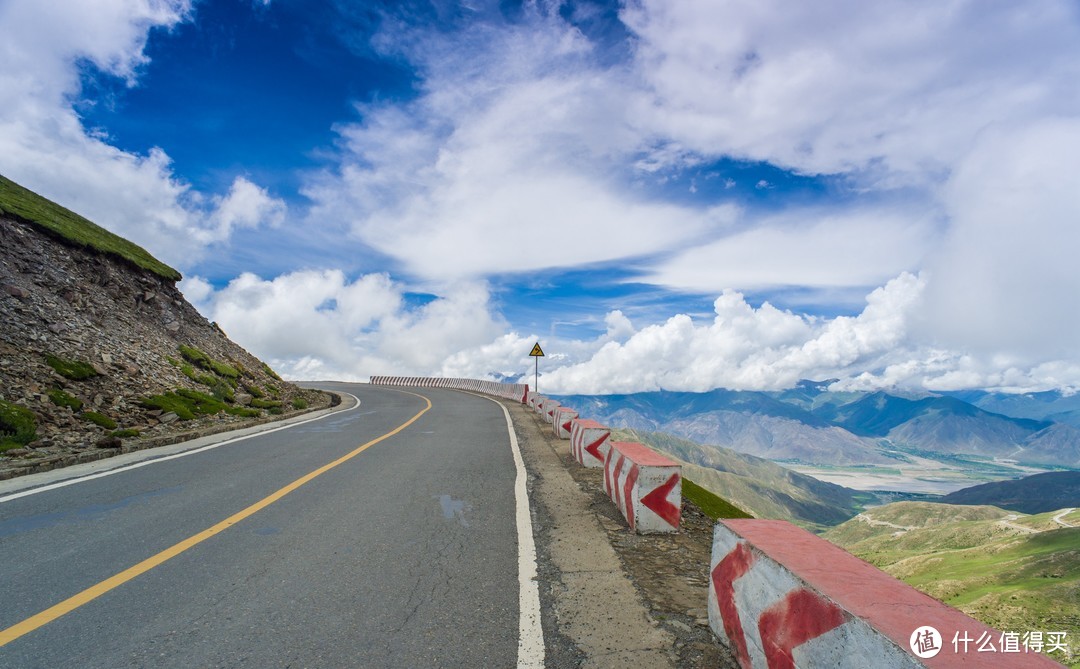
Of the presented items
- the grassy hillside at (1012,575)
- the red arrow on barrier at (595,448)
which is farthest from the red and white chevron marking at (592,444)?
the grassy hillside at (1012,575)

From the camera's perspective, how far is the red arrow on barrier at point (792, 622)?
8.38 feet

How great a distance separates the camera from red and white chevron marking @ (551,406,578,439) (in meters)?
14.0

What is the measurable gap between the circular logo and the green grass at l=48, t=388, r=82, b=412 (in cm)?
1457

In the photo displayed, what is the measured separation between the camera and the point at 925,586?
89.0 meters

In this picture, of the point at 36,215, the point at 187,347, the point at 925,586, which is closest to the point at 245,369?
the point at 187,347

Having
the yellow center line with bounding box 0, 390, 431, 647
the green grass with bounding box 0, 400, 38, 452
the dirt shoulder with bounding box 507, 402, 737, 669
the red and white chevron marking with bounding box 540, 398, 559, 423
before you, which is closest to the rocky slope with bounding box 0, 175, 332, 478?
the green grass with bounding box 0, 400, 38, 452

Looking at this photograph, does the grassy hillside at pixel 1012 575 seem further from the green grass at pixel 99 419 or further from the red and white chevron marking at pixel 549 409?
the green grass at pixel 99 419

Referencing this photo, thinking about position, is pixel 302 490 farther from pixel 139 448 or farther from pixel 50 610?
pixel 139 448

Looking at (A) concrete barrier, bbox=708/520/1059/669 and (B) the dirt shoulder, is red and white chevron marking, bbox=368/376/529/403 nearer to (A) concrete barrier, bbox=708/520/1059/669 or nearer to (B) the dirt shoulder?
(B) the dirt shoulder

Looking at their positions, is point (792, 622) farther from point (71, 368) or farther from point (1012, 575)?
point (1012, 575)

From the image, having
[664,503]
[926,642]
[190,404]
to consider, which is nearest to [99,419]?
[190,404]

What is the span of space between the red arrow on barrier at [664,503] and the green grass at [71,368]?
13375mm

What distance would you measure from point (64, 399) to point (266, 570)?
1019cm

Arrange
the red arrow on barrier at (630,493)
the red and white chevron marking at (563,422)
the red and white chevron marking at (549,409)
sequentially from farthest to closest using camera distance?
the red and white chevron marking at (549,409) → the red and white chevron marking at (563,422) → the red arrow on barrier at (630,493)
